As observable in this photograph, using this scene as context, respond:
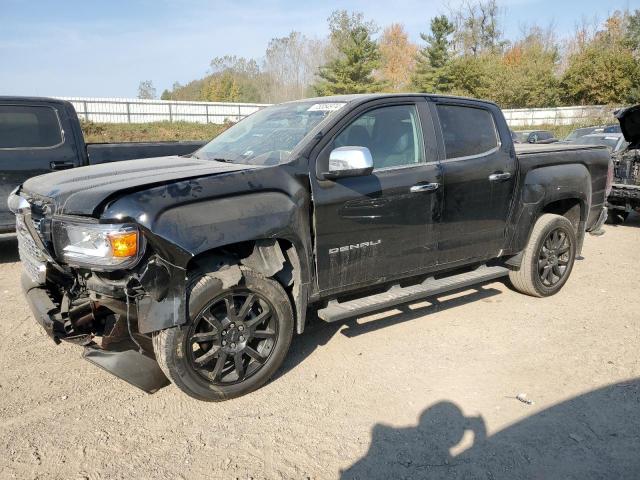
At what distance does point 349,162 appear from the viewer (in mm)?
3543

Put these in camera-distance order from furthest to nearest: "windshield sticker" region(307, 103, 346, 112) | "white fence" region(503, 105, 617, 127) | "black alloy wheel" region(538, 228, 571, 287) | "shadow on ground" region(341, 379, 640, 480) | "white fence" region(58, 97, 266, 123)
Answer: "white fence" region(503, 105, 617, 127) → "white fence" region(58, 97, 266, 123) → "black alloy wheel" region(538, 228, 571, 287) → "windshield sticker" region(307, 103, 346, 112) → "shadow on ground" region(341, 379, 640, 480)

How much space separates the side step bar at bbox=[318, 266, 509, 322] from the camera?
3.85 metres

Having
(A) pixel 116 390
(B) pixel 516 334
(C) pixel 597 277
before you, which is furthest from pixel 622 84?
(A) pixel 116 390

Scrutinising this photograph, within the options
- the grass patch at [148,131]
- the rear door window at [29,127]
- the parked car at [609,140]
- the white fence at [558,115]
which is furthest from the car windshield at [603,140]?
the white fence at [558,115]

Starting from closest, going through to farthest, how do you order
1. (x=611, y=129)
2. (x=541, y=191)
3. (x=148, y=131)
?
(x=541, y=191) < (x=611, y=129) < (x=148, y=131)

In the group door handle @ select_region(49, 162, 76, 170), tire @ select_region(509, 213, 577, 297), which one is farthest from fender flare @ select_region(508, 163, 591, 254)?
door handle @ select_region(49, 162, 76, 170)

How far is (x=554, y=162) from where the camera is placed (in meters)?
5.28

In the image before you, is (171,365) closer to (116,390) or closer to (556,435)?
(116,390)

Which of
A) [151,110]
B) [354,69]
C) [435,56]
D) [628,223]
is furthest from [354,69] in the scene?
[628,223]

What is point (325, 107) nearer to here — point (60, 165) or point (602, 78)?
point (60, 165)

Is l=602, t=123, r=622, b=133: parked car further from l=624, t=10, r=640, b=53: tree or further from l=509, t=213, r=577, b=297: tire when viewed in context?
l=624, t=10, r=640, b=53: tree

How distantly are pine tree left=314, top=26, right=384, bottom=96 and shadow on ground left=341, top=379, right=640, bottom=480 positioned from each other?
3970cm

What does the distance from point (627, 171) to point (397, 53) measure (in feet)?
176

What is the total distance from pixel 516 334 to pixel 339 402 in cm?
196
